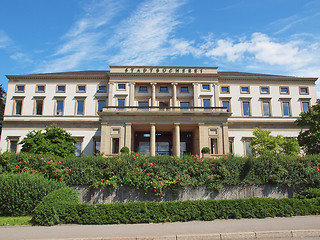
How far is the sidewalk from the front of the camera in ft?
31.1

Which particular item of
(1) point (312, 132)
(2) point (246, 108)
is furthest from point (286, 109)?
(1) point (312, 132)

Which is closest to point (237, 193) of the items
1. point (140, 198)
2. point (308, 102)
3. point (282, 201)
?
point (282, 201)

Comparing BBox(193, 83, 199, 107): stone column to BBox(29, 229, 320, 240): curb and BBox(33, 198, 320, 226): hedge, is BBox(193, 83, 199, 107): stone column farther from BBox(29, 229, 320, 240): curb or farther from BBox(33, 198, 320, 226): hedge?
BBox(29, 229, 320, 240): curb

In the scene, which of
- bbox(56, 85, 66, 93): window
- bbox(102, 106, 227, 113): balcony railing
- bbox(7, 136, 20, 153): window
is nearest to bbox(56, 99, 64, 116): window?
bbox(56, 85, 66, 93): window

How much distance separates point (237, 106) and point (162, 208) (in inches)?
1326

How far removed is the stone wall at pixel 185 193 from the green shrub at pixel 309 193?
961 millimetres

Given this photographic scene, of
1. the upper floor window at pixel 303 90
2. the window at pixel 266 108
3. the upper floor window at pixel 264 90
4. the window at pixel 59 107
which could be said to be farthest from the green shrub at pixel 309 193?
the window at pixel 59 107

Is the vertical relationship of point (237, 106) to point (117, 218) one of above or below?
above

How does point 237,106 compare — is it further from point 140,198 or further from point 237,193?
point 140,198

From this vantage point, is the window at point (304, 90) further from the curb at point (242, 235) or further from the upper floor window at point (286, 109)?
the curb at point (242, 235)

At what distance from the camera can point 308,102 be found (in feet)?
140

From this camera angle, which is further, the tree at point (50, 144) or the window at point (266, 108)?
the window at point (266, 108)

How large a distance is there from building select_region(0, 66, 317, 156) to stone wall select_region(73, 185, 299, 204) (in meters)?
20.7

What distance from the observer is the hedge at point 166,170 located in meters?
16.5
